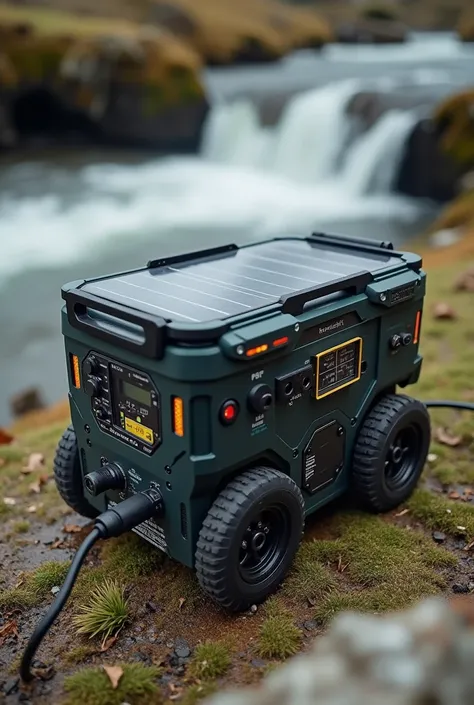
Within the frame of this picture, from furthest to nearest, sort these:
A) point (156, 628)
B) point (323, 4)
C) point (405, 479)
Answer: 1. point (323, 4)
2. point (405, 479)
3. point (156, 628)

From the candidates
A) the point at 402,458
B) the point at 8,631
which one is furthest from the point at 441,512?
the point at 8,631

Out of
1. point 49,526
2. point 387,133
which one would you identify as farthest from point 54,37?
point 49,526

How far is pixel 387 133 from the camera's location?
917 inches

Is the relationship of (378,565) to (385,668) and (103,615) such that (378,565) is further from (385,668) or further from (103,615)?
(385,668)

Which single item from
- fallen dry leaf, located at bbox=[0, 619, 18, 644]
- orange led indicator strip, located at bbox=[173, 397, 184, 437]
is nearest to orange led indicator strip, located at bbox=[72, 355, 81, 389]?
orange led indicator strip, located at bbox=[173, 397, 184, 437]

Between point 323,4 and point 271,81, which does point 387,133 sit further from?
point 323,4

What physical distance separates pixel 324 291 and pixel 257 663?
229 cm

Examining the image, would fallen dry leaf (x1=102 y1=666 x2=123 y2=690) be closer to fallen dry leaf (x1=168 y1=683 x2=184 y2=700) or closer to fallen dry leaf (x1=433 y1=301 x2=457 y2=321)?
fallen dry leaf (x1=168 y1=683 x2=184 y2=700)

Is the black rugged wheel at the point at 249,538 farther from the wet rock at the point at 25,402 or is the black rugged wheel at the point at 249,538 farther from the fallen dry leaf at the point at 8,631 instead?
the wet rock at the point at 25,402

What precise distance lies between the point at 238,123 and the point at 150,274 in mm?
27009

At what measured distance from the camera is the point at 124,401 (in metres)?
4.51

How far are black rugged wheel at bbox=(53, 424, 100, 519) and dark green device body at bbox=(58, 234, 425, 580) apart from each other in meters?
0.20

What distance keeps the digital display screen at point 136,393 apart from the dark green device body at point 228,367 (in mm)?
12

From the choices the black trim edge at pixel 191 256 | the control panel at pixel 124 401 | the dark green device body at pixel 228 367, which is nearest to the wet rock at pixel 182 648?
the dark green device body at pixel 228 367
